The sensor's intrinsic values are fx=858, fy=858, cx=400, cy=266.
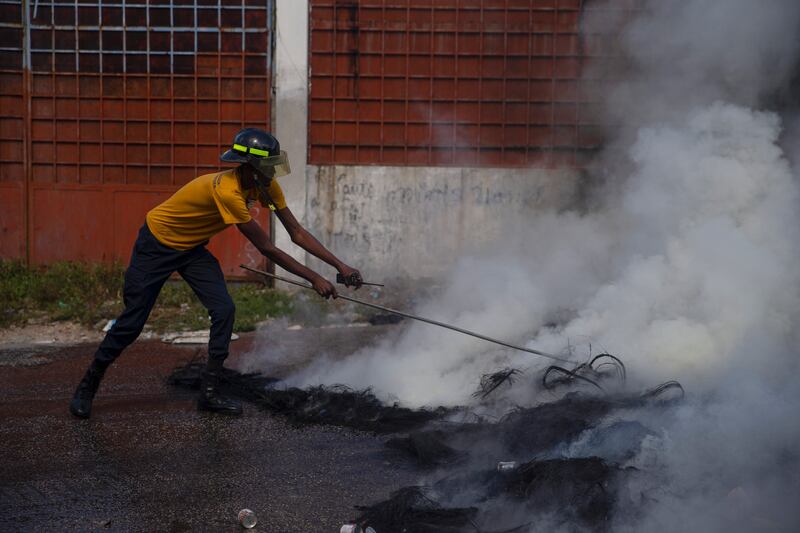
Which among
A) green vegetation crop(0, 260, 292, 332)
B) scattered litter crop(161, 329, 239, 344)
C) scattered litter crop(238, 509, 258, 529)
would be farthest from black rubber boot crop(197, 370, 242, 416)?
green vegetation crop(0, 260, 292, 332)

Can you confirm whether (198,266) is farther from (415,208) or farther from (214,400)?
(415,208)

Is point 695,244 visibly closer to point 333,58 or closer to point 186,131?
point 333,58

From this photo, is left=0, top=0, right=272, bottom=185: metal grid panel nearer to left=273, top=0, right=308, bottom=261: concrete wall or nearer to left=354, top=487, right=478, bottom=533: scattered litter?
left=273, top=0, right=308, bottom=261: concrete wall

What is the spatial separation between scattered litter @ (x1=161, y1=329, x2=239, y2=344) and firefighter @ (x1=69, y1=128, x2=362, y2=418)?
82.2 inches

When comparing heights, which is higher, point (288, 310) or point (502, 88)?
point (502, 88)

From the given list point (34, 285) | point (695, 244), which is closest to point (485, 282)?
point (695, 244)

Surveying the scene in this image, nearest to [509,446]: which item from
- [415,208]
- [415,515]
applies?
[415,515]

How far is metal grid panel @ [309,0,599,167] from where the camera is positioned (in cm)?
909

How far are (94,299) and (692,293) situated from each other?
5908 millimetres

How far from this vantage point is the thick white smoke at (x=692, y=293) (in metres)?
3.68

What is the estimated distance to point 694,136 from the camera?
249 inches

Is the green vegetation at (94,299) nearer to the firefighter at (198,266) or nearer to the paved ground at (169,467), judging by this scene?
the paved ground at (169,467)

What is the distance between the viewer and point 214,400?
5.28 meters

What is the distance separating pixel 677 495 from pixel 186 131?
23.5ft
